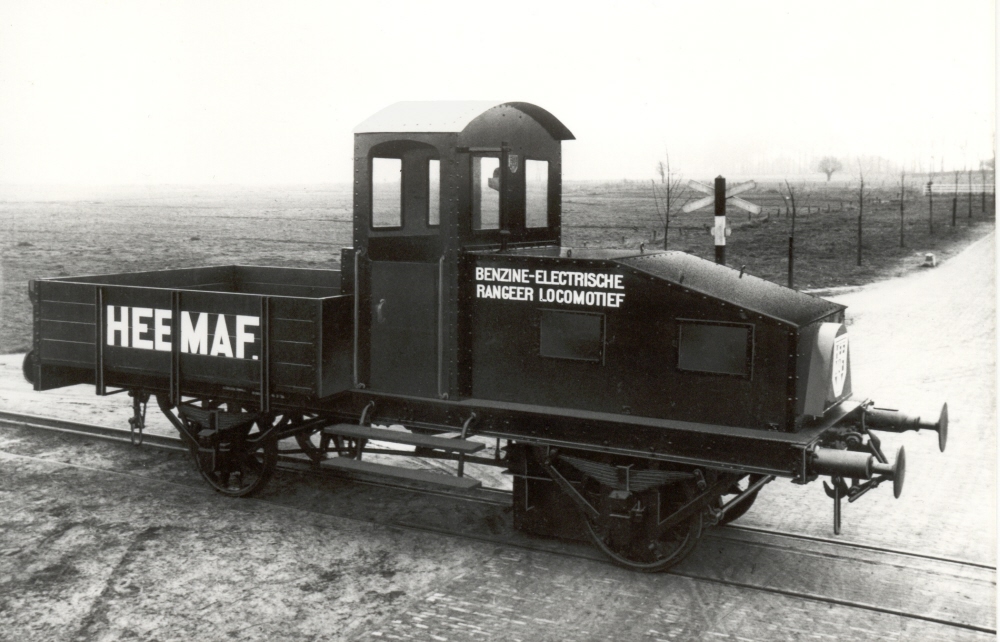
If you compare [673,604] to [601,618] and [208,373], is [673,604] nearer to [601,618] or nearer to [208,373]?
[601,618]

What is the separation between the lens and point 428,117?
23.4ft

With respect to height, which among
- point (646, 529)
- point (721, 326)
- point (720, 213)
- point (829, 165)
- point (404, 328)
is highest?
point (829, 165)

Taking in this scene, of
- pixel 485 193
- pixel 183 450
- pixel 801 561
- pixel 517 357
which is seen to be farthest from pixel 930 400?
pixel 183 450

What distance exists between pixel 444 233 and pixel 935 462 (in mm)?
5711

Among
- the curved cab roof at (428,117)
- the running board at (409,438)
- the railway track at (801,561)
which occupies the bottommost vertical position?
the railway track at (801,561)

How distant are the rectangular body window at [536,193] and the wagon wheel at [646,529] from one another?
2.45 m

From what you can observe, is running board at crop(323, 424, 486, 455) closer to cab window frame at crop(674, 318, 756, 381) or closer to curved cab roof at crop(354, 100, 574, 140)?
cab window frame at crop(674, 318, 756, 381)

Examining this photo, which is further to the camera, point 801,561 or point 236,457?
point 236,457

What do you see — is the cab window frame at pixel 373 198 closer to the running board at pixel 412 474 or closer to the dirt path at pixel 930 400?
the running board at pixel 412 474

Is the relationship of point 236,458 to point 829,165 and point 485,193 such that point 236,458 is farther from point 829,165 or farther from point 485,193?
point 829,165

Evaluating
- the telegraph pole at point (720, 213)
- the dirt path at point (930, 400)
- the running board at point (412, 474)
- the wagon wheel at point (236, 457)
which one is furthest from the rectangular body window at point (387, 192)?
the telegraph pole at point (720, 213)

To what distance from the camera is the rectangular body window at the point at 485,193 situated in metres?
7.20

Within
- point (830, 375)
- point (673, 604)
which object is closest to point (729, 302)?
point (830, 375)

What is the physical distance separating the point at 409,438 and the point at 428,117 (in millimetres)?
2445
